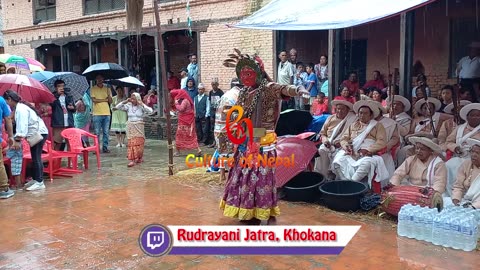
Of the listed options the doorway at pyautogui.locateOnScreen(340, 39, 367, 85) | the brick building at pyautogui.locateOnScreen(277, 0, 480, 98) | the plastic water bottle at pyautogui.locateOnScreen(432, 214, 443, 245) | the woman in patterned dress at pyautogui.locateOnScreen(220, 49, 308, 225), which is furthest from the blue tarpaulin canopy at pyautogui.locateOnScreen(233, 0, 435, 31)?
the doorway at pyautogui.locateOnScreen(340, 39, 367, 85)

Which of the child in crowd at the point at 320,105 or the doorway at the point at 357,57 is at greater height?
the doorway at the point at 357,57

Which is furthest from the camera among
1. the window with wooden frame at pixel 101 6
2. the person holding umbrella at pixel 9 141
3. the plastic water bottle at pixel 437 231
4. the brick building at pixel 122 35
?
the window with wooden frame at pixel 101 6

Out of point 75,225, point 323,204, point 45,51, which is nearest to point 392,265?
point 323,204

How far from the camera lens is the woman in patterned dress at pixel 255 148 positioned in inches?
199

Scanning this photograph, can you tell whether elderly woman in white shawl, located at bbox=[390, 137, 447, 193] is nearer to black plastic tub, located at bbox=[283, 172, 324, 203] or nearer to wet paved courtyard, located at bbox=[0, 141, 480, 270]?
wet paved courtyard, located at bbox=[0, 141, 480, 270]

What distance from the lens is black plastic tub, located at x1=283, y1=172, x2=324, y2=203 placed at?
246 inches

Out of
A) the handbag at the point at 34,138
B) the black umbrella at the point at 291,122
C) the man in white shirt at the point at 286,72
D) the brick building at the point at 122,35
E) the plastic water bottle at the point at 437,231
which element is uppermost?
the brick building at the point at 122,35

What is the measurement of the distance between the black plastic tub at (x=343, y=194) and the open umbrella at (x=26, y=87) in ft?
16.3

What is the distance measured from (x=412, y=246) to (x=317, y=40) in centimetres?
877

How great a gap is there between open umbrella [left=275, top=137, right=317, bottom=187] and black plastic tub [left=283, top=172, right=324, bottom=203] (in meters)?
0.17

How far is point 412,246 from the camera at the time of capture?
182 inches

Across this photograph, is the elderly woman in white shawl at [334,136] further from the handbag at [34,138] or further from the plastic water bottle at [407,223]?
the handbag at [34,138]

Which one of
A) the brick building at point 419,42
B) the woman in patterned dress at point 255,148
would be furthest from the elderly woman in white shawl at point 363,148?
the brick building at point 419,42

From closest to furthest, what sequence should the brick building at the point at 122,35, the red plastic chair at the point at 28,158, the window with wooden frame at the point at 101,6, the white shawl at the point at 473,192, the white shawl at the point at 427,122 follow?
the white shawl at the point at 473,192
the white shawl at the point at 427,122
the red plastic chair at the point at 28,158
the brick building at the point at 122,35
the window with wooden frame at the point at 101,6
